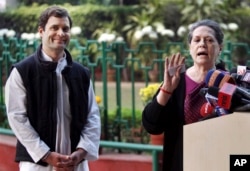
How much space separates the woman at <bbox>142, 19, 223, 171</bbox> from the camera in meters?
2.36

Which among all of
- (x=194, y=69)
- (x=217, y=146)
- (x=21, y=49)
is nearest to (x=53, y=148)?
(x=194, y=69)

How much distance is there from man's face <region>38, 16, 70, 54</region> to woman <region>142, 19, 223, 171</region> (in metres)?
0.56

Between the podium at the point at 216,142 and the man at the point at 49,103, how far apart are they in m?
1.15

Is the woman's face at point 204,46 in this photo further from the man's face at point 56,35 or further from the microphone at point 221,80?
the man's face at point 56,35

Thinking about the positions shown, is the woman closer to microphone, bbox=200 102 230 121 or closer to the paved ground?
microphone, bbox=200 102 230 121

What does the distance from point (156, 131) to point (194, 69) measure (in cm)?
28

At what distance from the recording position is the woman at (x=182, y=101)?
236 centimetres

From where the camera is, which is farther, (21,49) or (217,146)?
(21,49)

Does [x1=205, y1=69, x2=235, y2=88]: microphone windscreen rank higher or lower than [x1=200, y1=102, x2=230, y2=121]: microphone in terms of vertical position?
higher

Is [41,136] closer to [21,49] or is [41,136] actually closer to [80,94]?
[80,94]

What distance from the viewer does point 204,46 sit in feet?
7.91

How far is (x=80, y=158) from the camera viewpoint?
9.27ft

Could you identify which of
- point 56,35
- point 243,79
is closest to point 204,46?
point 243,79

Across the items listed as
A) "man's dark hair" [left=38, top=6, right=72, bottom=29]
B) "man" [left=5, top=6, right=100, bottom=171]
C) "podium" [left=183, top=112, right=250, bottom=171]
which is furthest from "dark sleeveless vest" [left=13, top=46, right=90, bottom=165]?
"podium" [left=183, top=112, right=250, bottom=171]
